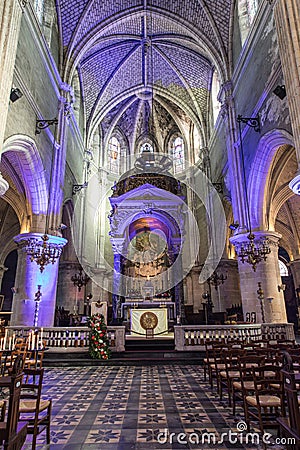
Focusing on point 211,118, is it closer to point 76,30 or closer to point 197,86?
point 197,86

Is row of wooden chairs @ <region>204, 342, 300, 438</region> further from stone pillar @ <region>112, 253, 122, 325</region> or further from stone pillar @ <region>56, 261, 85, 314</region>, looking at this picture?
stone pillar @ <region>56, 261, 85, 314</region>

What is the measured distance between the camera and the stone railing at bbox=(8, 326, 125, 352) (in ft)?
35.4

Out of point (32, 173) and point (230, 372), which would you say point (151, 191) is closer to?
point (32, 173)

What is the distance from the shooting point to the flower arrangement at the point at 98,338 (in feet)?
33.2

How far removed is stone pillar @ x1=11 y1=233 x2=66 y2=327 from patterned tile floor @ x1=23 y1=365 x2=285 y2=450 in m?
5.22

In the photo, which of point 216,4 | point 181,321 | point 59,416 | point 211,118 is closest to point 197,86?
point 211,118

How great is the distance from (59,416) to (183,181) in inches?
872

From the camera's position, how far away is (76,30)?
1655 cm

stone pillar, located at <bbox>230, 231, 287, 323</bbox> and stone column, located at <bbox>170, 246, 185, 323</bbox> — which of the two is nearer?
stone pillar, located at <bbox>230, 231, 287, 323</bbox>

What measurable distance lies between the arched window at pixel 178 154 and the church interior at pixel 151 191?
0.20 m

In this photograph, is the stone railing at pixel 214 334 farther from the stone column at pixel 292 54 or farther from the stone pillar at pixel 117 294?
the stone pillar at pixel 117 294

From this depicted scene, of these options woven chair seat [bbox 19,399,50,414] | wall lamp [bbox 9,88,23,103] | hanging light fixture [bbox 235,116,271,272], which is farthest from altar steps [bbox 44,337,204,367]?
wall lamp [bbox 9,88,23,103]

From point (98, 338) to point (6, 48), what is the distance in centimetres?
869

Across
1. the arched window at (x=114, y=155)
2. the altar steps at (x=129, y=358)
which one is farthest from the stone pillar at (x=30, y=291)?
the arched window at (x=114, y=155)
